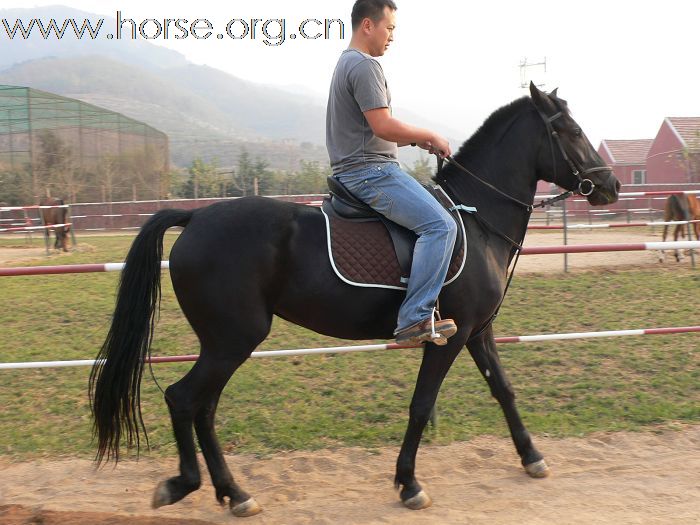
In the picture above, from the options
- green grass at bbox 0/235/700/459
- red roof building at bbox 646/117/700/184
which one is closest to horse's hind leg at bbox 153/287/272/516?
green grass at bbox 0/235/700/459

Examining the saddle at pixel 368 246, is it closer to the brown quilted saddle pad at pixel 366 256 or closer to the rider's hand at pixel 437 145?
the brown quilted saddle pad at pixel 366 256

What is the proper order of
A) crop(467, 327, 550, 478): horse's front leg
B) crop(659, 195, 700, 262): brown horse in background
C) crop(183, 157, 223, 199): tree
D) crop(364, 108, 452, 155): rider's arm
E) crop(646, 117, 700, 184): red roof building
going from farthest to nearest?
crop(183, 157, 223, 199): tree < crop(646, 117, 700, 184): red roof building < crop(659, 195, 700, 262): brown horse in background < crop(467, 327, 550, 478): horse's front leg < crop(364, 108, 452, 155): rider's arm

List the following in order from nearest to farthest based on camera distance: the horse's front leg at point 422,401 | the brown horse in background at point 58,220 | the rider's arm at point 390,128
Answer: the rider's arm at point 390,128, the horse's front leg at point 422,401, the brown horse in background at point 58,220

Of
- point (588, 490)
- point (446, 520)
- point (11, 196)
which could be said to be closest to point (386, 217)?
point (446, 520)

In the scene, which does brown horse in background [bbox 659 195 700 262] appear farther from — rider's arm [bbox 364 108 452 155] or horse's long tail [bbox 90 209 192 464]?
horse's long tail [bbox 90 209 192 464]

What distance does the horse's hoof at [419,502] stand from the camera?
11.8ft

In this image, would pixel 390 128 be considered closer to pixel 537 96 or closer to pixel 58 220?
pixel 537 96

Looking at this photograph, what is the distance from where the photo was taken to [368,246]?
3.56 m

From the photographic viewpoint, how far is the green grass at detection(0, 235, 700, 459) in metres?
4.73

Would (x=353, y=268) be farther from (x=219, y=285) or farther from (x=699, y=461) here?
(x=699, y=461)

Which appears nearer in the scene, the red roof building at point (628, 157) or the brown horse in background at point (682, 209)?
the brown horse in background at point (682, 209)

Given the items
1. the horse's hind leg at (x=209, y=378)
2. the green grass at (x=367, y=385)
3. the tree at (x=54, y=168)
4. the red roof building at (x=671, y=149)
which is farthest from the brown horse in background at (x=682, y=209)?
the red roof building at (x=671, y=149)

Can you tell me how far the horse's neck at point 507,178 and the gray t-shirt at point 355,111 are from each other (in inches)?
21.8

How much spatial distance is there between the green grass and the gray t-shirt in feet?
6.74
